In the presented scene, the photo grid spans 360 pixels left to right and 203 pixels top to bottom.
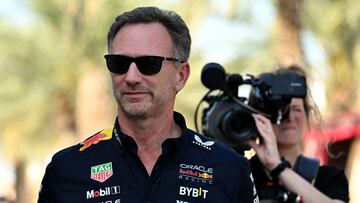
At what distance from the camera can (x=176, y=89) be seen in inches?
132

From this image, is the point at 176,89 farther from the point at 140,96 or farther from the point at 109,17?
the point at 109,17

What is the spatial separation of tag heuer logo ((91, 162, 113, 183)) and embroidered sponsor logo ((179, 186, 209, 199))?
265 millimetres

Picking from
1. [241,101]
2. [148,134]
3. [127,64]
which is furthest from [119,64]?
[241,101]

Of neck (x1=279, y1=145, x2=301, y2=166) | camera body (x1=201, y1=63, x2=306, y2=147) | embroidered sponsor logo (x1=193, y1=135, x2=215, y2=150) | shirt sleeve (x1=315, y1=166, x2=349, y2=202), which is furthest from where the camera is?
neck (x1=279, y1=145, x2=301, y2=166)

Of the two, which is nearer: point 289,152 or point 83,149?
point 83,149

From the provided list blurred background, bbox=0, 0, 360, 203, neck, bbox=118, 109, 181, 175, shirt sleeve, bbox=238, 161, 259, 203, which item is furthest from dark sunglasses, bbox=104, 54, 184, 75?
blurred background, bbox=0, 0, 360, 203

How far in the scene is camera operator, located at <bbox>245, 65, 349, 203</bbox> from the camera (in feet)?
14.8

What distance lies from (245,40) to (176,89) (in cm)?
1532

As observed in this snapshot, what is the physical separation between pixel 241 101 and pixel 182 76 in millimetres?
1171

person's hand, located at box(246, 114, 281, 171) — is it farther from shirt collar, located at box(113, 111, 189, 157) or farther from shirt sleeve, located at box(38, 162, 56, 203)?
shirt sleeve, located at box(38, 162, 56, 203)

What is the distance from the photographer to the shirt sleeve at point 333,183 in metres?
4.63

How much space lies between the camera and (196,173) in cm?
326

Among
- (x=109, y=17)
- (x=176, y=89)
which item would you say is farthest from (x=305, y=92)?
(x=109, y=17)

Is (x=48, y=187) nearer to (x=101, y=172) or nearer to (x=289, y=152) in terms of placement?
(x=101, y=172)
